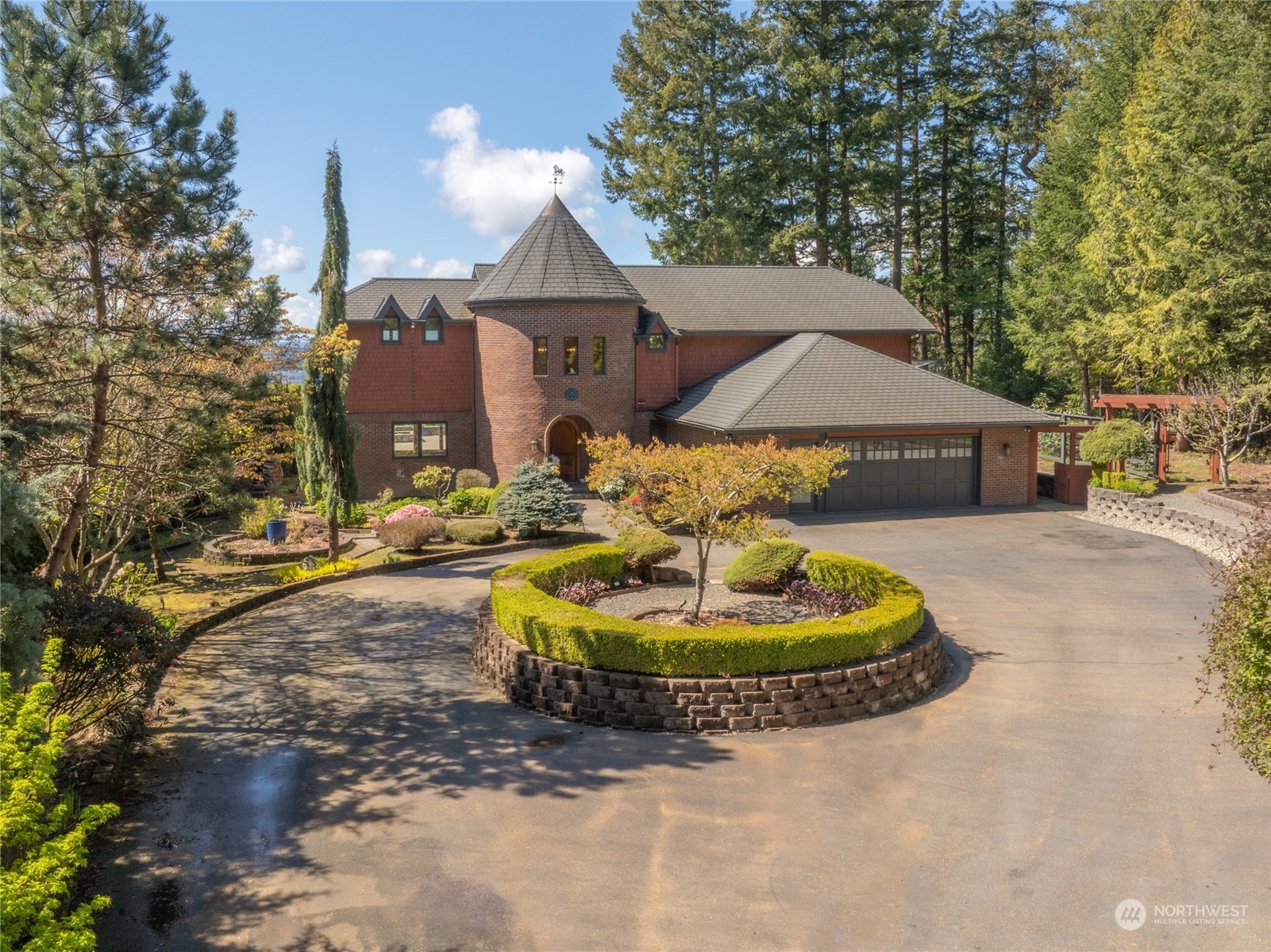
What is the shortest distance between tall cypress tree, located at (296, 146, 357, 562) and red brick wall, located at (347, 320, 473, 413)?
969 cm

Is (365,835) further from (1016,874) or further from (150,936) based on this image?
(1016,874)

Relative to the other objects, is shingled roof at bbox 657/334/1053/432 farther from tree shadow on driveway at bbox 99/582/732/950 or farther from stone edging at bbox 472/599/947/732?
tree shadow on driveway at bbox 99/582/732/950

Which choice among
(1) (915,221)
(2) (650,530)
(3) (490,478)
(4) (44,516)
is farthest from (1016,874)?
(1) (915,221)

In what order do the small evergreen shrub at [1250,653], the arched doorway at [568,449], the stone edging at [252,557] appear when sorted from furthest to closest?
the arched doorway at [568,449]
the stone edging at [252,557]
the small evergreen shrub at [1250,653]

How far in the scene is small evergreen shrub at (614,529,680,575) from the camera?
17.7m

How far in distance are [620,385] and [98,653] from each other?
20808 mm

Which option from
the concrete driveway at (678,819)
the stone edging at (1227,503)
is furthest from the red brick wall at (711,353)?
the concrete driveway at (678,819)

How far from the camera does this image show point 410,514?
22.7 metres

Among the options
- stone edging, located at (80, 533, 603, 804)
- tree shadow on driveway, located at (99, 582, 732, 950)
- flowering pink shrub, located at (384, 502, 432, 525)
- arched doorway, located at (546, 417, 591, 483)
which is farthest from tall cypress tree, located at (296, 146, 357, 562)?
arched doorway, located at (546, 417, 591, 483)

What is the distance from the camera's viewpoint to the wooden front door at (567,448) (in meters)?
31.0

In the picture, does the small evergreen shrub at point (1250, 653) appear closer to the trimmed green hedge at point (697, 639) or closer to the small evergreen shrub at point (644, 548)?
the trimmed green hedge at point (697, 639)

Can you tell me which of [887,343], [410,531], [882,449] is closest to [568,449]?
[882,449]

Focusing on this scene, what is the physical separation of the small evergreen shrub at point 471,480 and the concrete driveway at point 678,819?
13843 mm

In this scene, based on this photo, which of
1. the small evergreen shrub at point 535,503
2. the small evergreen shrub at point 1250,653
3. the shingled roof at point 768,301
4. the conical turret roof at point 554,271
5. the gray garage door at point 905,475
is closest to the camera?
the small evergreen shrub at point 1250,653
